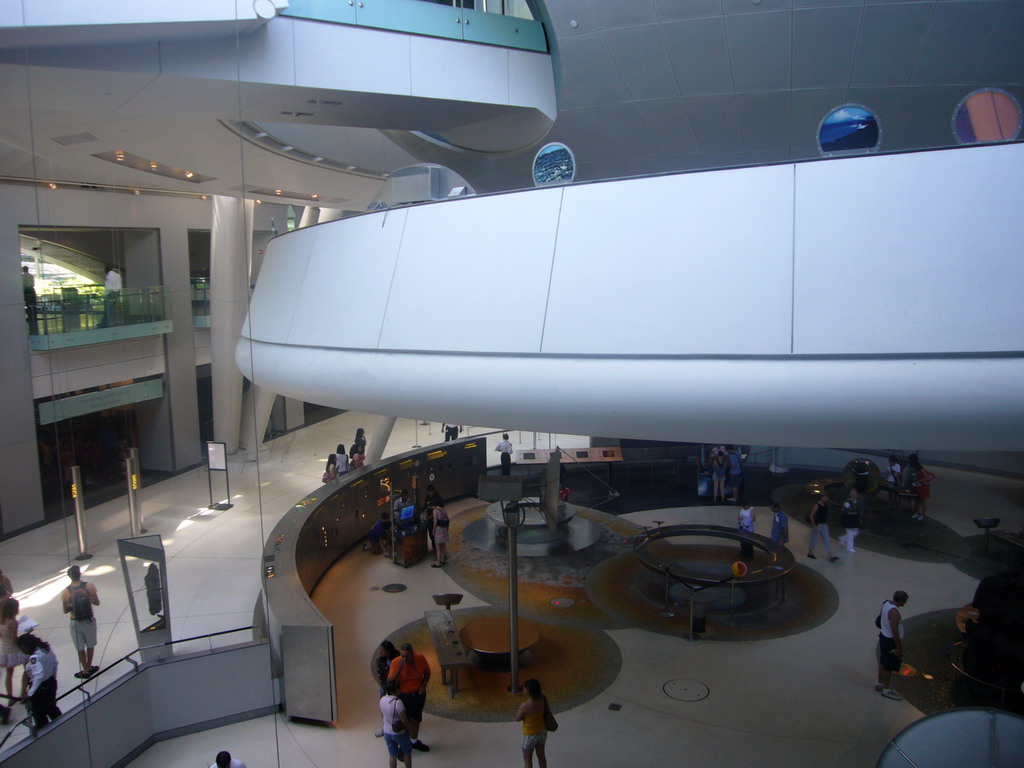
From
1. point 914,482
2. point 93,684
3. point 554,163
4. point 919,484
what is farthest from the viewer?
point 914,482

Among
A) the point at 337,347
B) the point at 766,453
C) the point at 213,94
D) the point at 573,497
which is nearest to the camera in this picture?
the point at 337,347

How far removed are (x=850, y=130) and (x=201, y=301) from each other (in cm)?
2258

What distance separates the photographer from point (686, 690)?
1043 centimetres

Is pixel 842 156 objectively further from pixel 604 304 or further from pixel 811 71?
pixel 811 71

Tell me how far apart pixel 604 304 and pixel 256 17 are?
6.18m

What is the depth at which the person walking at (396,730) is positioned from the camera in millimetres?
8148

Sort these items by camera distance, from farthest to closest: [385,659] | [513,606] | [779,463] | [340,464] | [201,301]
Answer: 1. [201,301]
2. [779,463]
3. [340,464]
4. [513,606]
5. [385,659]

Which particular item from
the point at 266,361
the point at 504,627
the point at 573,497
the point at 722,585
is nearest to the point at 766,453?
the point at 573,497

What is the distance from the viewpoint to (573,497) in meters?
20.9

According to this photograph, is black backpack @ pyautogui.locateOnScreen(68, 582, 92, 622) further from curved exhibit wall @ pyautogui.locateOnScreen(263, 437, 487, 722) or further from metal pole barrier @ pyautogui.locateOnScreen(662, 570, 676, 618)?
metal pole barrier @ pyautogui.locateOnScreen(662, 570, 676, 618)

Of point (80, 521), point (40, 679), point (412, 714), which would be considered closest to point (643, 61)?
point (412, 714)

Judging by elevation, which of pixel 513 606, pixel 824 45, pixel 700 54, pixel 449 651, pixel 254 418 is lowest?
pixel 449 651

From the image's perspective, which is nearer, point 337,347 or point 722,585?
point 337,347

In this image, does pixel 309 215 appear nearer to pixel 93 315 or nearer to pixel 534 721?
pixel 93 315
